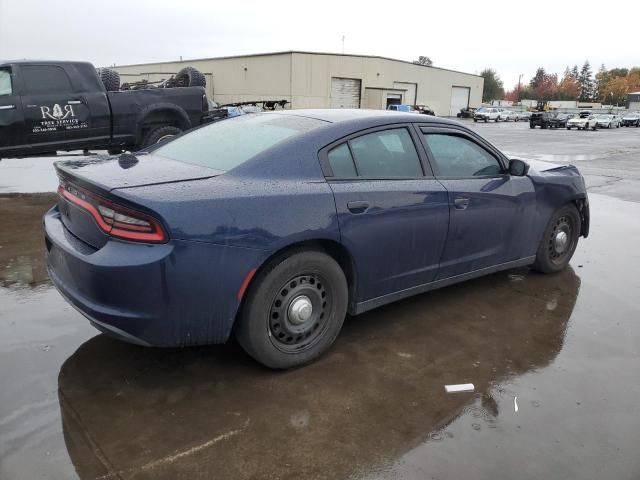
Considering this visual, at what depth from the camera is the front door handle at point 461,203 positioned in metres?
3.80

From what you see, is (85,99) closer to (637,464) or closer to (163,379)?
(163,379)

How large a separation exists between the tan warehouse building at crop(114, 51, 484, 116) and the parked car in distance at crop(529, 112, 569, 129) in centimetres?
1286

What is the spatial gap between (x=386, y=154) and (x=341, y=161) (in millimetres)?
394

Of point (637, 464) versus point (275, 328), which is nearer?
point (637, 464)

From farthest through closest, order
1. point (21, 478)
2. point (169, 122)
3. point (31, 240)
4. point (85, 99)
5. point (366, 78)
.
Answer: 1. point (366, 78)
2. point (169, 122)
3. point (85, 99)
4. point (31, 240)
5. point (21, 478)

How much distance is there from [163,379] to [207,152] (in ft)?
4.78

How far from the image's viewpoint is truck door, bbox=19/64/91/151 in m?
7.96

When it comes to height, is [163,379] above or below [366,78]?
below

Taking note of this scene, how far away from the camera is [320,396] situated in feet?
9.71

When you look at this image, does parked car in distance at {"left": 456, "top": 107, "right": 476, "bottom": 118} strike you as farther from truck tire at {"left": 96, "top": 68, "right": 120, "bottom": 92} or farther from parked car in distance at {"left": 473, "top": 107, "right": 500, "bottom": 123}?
truck tire at {"left": 96, "top": 68, "right": 120, "bottom": 92}

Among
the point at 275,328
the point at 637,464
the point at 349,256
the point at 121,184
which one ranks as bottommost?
the point at 637,464

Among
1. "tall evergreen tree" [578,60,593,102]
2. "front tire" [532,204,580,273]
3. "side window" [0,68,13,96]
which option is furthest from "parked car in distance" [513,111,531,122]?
"tall evergreen tree" [578,60,593,102]

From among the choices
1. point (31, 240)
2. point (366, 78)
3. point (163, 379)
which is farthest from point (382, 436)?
Answer: point (366, 78)

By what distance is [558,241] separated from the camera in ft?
16.3
